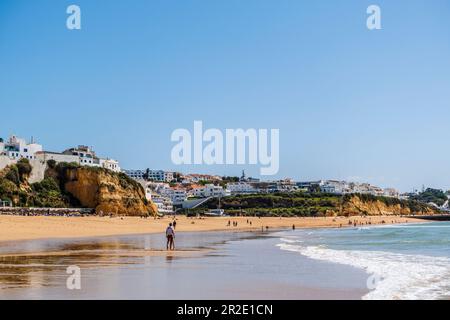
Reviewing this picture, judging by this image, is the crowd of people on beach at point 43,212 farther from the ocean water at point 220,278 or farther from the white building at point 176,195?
the white building at point 176,195

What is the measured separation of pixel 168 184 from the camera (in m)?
150

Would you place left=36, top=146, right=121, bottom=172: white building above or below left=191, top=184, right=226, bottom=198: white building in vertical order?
above

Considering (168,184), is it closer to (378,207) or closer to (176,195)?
(176,195)

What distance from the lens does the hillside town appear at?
74375 millimetres

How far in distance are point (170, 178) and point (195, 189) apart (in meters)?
38.1

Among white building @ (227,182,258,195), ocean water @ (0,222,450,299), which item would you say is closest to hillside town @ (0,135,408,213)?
white building @ (227,182,258,195)

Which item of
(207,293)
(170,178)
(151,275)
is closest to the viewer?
(207,293)

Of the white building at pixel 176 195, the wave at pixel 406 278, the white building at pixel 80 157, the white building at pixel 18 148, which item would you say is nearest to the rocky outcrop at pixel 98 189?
the white building at pixel 80 157

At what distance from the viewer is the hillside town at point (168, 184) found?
2928 inches

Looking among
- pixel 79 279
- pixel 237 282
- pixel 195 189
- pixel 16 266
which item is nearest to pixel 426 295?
pixel 237 282

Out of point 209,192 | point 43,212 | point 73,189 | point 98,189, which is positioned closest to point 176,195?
point 209,192

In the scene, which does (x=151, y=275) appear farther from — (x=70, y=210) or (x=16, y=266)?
(x=70, y=210)

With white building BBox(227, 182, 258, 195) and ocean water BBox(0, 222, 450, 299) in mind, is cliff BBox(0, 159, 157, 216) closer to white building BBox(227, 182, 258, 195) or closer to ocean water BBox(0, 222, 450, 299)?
ocean water BBox(0, 222, 450, 299)

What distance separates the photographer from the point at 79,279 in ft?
36.5
